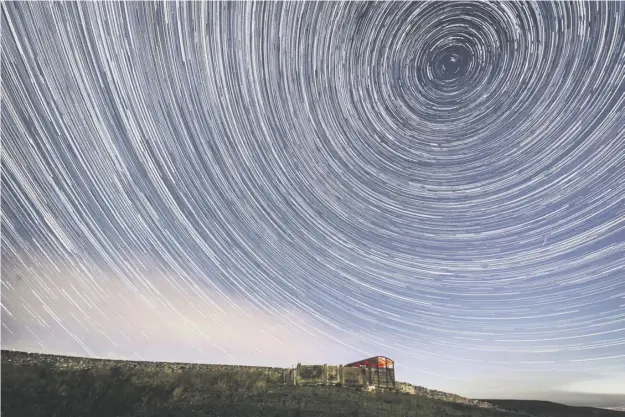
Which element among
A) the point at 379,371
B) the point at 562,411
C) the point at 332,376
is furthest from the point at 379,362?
the point at 562,411

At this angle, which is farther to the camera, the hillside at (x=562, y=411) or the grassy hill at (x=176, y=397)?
the hillside at (x=562, y=411)

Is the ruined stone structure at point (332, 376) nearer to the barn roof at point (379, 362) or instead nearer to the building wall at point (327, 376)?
the building wall at point (327, 376)

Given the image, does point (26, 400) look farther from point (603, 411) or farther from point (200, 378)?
point (603, 411)

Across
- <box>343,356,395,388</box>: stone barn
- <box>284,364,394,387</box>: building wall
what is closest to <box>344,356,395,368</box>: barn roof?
<box>343,356,395,388</box>: stone barn

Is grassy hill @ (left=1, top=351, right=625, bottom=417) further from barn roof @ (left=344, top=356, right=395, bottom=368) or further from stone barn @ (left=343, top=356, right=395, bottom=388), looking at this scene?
barn roof @ (left=344, top=356, right=395, bottom=368)

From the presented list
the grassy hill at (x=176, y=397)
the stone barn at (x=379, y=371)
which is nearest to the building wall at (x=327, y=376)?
the stone barn at (x=379, y=371)

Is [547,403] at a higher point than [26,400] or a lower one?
higher

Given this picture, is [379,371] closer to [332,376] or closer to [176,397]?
[332,376]

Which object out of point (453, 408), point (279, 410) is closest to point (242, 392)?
point (279, 410)
